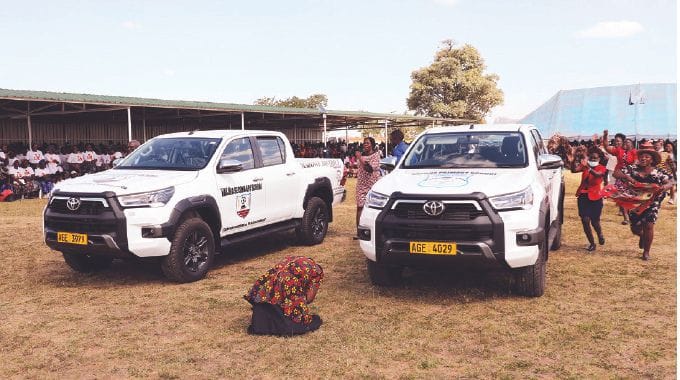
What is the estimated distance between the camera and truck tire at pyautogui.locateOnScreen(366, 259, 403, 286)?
20.5 feet

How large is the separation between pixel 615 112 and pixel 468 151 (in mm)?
34574

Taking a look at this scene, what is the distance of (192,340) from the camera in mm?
4844

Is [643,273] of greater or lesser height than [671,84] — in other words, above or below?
below

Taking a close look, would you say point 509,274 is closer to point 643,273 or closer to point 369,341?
point 643,273

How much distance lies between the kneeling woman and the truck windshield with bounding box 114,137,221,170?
2.61 meters

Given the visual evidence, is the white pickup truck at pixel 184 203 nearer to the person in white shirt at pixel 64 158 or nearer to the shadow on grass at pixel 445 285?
the shadow on grass at pixel 445 285

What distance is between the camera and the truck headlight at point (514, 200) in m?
5.46

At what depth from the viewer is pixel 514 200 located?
18.1ft

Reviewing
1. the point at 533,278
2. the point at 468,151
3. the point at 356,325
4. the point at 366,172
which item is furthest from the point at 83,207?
the point at 533,278

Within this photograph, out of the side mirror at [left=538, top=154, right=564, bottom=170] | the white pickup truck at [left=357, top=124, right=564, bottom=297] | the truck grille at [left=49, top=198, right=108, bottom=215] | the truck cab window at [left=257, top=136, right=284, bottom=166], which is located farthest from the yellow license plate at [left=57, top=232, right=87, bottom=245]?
the side mirror at [left=538, top=154, right=564, bottom=170]

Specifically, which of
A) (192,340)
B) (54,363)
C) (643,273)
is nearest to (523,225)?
(643,273)

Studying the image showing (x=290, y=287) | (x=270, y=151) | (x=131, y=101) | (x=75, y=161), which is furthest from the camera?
(x=75, y=161)

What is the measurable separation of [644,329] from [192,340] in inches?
150

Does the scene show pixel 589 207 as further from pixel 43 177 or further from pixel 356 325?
pixel 43 177
